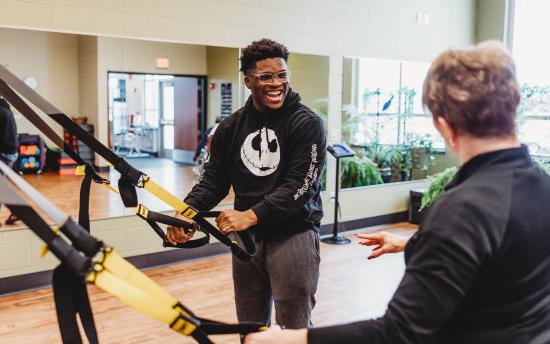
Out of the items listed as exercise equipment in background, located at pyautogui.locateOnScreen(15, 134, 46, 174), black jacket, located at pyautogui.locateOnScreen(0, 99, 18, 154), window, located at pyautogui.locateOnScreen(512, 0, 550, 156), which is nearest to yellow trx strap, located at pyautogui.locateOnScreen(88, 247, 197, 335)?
black jacket, located at pyautogui.locateOnScreen(0, 99, 18, 154)

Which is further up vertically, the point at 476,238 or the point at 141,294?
the point at 476,238

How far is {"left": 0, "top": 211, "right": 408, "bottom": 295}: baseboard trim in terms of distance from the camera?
4398 mm

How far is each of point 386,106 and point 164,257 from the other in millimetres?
4003

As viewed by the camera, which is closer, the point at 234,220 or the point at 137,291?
the point at 137,291

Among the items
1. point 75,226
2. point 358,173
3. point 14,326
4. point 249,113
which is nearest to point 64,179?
point 358,173

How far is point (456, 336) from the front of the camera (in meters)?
1.09

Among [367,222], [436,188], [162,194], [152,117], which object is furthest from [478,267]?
[152,117]

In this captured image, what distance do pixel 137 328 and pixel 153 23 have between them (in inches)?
104

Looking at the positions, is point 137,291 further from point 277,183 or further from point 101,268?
point 277,183

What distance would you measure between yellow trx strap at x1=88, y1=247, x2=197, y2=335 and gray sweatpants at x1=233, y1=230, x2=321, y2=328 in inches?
43.7

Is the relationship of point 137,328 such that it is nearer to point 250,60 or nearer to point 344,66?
point 250,60

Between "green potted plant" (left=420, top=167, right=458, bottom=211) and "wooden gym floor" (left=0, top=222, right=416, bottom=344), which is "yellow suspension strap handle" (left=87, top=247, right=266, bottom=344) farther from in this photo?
"green potted plant" (left=420, top=167, right=458, bottom=211)

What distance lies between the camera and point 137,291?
3.38ft

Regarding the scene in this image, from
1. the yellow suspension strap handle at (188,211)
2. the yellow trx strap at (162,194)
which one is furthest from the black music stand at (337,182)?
the yellow trx strap at (162,194)
